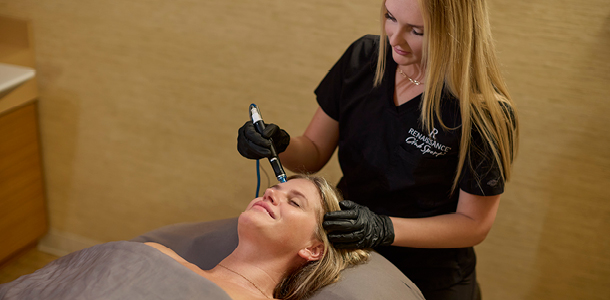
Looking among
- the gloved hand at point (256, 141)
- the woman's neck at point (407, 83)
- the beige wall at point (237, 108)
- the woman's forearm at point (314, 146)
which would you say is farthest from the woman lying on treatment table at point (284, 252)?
the beige wall at point (237, 108)

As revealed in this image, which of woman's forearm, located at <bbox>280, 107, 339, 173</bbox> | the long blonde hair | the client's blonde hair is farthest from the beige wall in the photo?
the client's blonde hair

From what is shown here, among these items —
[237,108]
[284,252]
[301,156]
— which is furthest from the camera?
[237,108]

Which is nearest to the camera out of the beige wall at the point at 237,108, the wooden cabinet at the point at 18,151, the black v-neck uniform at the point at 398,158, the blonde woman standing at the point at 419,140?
the blonde woman standing at the point at 419,140

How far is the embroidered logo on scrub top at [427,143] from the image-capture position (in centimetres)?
126

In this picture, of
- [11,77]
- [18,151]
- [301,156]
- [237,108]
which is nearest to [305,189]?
[301,156]

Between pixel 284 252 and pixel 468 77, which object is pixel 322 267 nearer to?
pixel 284 252

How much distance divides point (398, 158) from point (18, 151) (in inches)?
66.4

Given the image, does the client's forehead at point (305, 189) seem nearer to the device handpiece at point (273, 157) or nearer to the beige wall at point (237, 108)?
the device handpiece at point (273, 157)

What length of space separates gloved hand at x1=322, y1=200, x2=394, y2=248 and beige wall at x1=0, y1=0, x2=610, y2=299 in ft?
2.43

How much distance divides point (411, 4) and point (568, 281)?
1.42 meters

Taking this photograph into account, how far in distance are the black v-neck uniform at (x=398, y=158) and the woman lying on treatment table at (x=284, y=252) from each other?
186 mm

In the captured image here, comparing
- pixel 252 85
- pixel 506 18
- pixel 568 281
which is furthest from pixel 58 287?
pixel 568 281

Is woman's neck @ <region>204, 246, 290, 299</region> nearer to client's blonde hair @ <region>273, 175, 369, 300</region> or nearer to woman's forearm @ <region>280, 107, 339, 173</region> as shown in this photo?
client's blonde hair @ <region>273, 175, 369, 300</region>

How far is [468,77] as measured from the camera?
3.78ft
